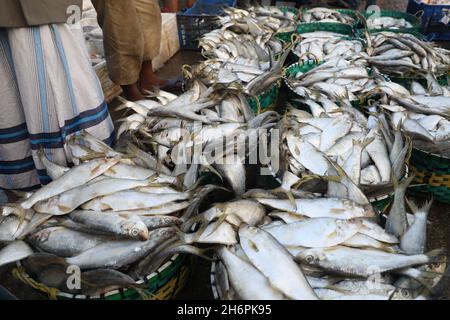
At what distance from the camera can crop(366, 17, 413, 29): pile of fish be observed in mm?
5879

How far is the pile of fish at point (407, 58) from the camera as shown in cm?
414

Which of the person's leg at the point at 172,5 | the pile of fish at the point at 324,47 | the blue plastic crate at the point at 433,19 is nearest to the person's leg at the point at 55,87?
the pile of fish at the point at 324,47

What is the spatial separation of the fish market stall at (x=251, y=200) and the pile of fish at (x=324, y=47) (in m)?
0.94

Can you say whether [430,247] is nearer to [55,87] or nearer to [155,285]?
[155,285]

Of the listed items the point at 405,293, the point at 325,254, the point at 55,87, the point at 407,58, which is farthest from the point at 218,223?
the point at 407,58

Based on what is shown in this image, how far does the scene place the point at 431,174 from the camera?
9.54 feet

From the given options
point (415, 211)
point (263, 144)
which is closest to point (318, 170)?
point (263, 144)

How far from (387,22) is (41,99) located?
18.5ft

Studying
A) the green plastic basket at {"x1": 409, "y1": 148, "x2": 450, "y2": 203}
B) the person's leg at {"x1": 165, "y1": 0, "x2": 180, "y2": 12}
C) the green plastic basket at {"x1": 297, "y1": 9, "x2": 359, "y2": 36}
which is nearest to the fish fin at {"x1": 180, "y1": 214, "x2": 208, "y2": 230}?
the green plastic basket at {"x1": 409, "y1": 148, "x2": 450, "y2": 203}

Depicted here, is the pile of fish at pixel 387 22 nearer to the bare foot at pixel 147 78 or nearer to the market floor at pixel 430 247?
the bare foot at pixel 147 78

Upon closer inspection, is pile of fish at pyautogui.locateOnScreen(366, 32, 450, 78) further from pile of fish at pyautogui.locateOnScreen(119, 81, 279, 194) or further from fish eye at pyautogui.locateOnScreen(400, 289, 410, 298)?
fish eye at pyautogui.locateOnScreen(400, 289, 410, 298)

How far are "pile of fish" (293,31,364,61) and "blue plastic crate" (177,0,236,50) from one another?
5.40 ft

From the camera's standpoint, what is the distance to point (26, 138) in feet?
9.93
